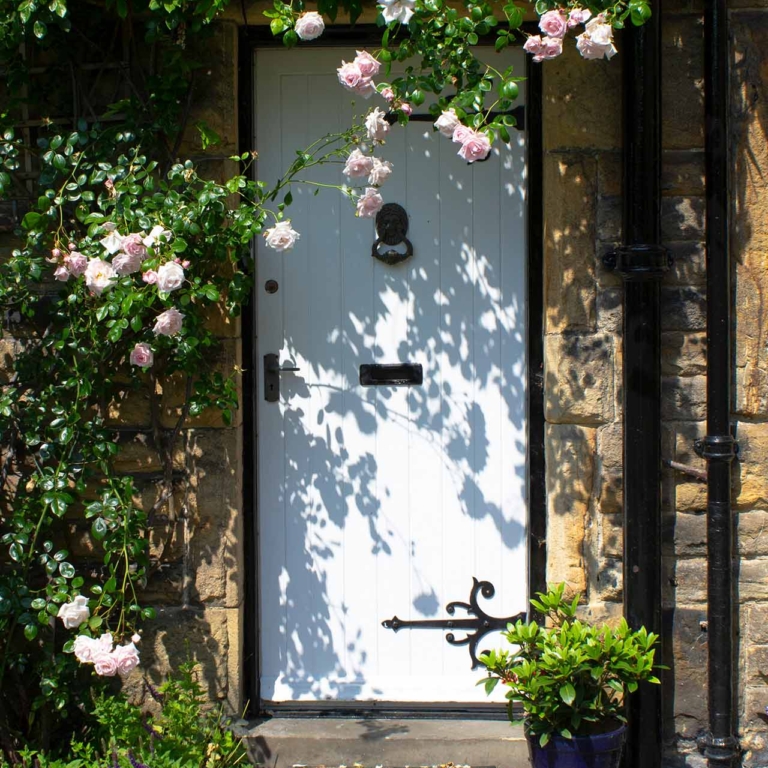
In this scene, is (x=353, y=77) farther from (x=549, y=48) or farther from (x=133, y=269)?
(x=133, y=269)

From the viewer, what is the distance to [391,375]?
3.53m

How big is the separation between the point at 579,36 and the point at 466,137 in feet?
1.44

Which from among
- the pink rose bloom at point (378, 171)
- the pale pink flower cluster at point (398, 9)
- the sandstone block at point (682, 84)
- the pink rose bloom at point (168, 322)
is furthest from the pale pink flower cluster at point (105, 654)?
the sandstone block at point (682, 84)

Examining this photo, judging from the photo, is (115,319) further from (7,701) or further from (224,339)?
(7,701)

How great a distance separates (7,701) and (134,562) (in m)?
0.64

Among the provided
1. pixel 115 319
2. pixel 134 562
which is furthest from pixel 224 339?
pixel 134 562

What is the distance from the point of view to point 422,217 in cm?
350

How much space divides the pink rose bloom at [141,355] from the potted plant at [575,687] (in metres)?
1.39

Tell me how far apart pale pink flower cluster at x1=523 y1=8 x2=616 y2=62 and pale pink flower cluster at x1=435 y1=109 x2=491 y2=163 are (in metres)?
0.29

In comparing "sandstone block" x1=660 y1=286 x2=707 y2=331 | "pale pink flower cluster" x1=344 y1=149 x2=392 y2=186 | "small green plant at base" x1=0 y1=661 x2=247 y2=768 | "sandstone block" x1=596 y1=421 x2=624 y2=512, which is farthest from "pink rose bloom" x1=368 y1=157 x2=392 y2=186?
"small green plant at base" x1=0 y1=661 x2=247 y2=768

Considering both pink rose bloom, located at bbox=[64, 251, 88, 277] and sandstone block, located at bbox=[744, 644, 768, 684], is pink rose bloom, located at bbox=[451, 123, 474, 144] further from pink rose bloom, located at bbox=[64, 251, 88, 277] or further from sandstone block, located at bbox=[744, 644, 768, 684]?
sandstone block, located at bbox=[744, 644, 768, 684]

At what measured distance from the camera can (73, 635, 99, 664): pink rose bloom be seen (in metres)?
3.01

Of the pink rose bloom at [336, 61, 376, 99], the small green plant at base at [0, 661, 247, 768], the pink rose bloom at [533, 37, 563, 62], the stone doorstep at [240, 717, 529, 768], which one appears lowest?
the stone doorstep at [240, 717, 529, 768]

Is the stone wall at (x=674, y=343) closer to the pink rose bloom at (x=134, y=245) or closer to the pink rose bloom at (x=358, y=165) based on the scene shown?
the pink rose bloom at (x=358, y=165)
